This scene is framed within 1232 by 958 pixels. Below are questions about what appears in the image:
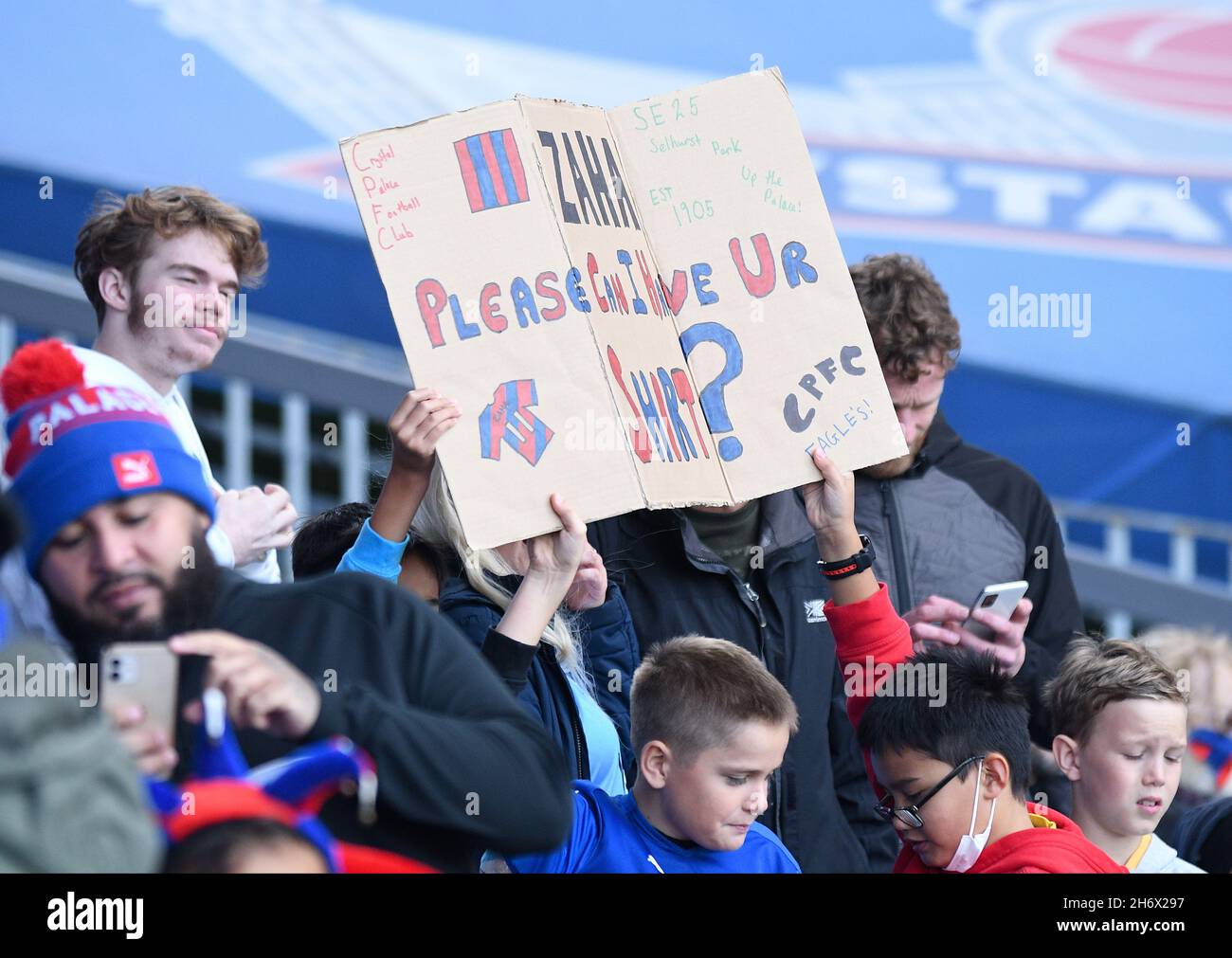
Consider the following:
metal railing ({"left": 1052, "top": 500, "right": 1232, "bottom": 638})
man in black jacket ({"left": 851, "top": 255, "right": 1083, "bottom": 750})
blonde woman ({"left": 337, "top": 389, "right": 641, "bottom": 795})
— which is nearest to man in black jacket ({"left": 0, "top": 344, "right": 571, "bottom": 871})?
blonde woman ({"left": 337, "top": 389, "right": 641, "bottom": 795})

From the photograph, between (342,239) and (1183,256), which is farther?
(1183,256)

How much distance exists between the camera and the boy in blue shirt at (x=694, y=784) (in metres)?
2.52

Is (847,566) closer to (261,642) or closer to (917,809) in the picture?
(917,809)

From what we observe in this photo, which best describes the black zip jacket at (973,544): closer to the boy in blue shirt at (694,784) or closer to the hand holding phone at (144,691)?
the boy in blue shirt at (694,784)

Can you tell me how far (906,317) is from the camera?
10.5 feet

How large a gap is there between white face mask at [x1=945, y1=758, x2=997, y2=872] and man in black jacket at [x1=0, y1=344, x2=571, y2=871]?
72 centimetres

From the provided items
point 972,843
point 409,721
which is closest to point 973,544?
point 972,843

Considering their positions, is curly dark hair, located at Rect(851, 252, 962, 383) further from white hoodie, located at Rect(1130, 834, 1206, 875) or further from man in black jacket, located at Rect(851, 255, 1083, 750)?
white hoodie, located at Rect(1130, 834, 1206, 875)

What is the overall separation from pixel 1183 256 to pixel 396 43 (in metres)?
3.11

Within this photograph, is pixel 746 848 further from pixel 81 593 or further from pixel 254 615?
pixel 81 593

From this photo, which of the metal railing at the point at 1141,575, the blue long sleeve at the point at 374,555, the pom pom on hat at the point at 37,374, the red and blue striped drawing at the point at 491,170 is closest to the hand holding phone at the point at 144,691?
the pom pom on hat at the point at 37,374

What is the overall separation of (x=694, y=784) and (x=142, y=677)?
89 cm
